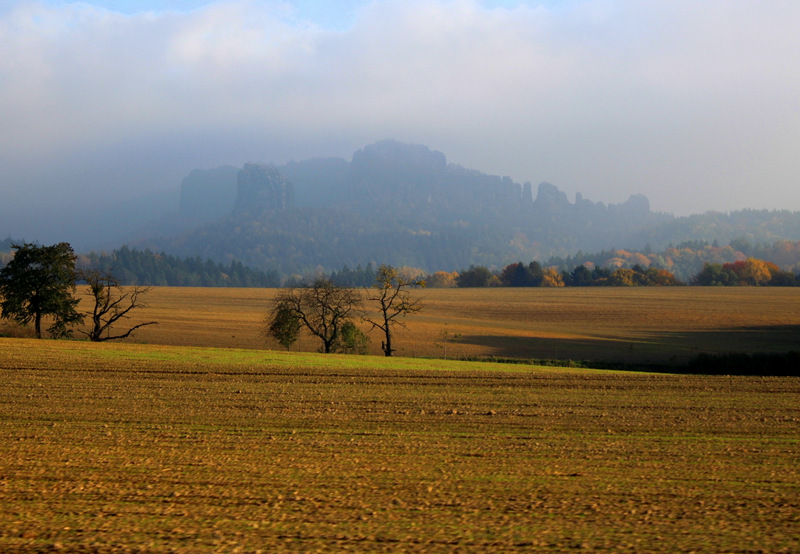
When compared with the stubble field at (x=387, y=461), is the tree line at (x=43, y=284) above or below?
above

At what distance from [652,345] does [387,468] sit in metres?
50.3

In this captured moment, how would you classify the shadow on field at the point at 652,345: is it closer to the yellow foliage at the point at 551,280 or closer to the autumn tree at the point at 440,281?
the yellow foliage at the point at 551,280

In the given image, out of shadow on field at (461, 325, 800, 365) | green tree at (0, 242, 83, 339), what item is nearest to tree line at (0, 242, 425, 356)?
green tree at (0, 242, 83, 339)

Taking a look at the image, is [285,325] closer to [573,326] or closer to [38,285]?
[38,285]

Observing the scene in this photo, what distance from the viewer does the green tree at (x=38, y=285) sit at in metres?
40.4

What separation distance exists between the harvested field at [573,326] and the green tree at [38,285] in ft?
38.9

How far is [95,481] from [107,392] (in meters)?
9.91

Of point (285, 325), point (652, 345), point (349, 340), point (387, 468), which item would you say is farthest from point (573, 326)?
point (387, 468)

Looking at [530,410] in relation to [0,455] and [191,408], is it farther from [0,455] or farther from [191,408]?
[0,455]

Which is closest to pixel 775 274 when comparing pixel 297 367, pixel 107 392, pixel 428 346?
pixel 428 346

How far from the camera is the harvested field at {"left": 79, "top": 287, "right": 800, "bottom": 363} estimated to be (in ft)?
172

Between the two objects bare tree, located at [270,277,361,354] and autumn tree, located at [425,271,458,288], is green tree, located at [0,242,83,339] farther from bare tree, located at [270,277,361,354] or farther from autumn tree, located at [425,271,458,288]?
autumn tree, located at [425,271,458,288]

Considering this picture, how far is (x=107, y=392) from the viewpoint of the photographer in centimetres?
1883

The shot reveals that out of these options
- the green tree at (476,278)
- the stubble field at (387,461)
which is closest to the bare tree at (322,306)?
the stubble field at (387,461)
